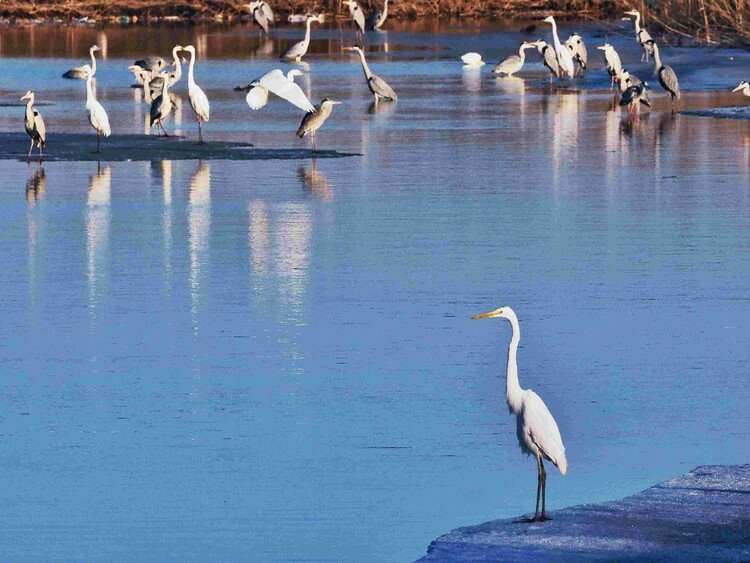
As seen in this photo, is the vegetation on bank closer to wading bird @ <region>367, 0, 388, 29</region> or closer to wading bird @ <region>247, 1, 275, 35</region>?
wading bird @ <region>367, 0, 388, 29</region>

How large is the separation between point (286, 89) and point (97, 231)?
7.09m

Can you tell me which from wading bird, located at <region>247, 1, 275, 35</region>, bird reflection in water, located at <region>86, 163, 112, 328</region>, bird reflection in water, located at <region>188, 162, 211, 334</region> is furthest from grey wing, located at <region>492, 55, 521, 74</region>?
bird reflection in water, located at <region>86, 163, 112, 328</region>

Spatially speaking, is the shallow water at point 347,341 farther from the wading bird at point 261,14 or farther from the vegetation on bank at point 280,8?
the vegetation on bank at point 280,8

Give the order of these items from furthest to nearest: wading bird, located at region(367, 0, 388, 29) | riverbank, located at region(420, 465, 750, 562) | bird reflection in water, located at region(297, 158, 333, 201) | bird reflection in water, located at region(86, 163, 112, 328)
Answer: wading bird, located at region(367, 0, 388, 29) < bird reflection in water, located at region(297, 158, 333, 201) < bird reflection in water, located at region(86, 163, 112, 328) < riverbank, located at region(420, 465, 750, 562)

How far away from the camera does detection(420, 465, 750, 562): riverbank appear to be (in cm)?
582

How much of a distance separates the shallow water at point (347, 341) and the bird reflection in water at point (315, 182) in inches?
3.0

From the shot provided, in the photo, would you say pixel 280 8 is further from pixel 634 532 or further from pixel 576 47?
pixel 634 532

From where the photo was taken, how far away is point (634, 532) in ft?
19.7

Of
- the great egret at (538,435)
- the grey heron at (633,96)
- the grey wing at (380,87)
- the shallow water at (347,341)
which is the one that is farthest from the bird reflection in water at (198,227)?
the grey wing at (380,87)

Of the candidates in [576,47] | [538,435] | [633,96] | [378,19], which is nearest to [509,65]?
[576,47]

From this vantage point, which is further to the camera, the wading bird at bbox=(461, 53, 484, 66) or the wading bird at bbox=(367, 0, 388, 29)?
the wading bird at bbox=(367, 0, 388, 29)

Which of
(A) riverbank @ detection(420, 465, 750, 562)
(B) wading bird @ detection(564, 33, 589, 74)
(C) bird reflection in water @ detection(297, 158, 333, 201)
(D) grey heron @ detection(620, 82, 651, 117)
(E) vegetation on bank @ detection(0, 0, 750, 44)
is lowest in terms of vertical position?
(A) riverbank @ detection(420, 465, 750, 562)

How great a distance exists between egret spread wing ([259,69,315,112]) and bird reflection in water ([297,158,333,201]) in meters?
1.74

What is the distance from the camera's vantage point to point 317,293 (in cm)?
1066
